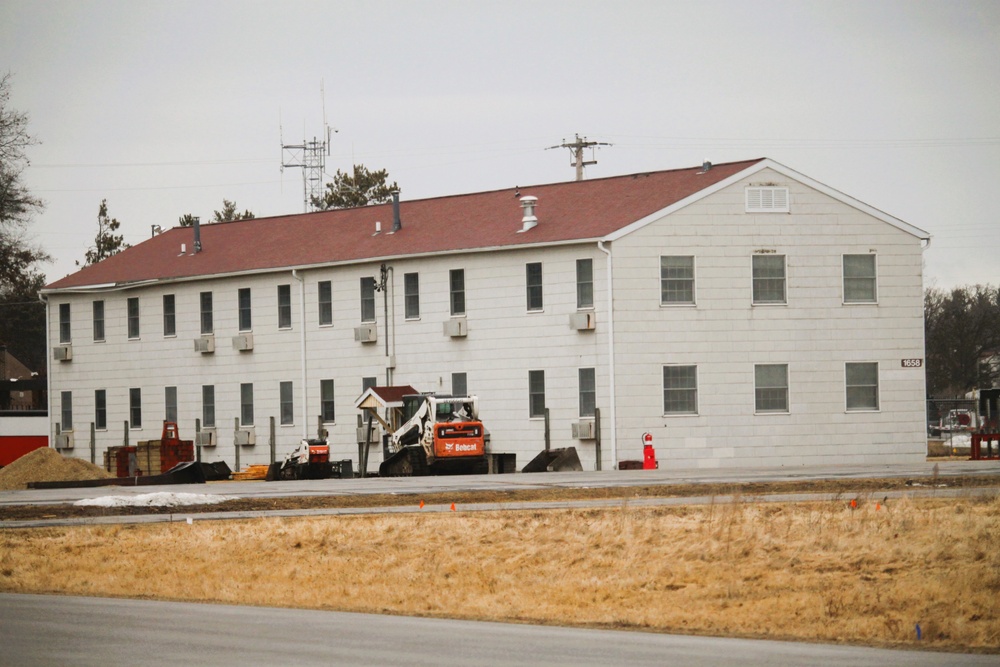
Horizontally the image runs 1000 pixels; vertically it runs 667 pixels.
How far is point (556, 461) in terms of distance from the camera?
136 ft

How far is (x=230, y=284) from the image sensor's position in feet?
173

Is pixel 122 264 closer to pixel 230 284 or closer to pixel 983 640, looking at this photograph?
pixel 230 284

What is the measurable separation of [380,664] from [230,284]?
4150cm

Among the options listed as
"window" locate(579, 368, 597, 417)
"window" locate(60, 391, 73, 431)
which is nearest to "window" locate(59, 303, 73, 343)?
"window" locate(60, 391, 73, 431)

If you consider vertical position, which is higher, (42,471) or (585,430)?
(585,430)

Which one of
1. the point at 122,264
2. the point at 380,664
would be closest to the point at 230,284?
the point at 122,264

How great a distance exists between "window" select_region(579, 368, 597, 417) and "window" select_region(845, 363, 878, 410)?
25.3 ft

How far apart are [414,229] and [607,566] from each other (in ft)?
108

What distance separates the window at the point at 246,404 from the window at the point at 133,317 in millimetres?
6415

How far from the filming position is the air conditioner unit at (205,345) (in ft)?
172

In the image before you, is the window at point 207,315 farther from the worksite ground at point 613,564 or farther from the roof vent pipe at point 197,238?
the worksite ground at point 613,564

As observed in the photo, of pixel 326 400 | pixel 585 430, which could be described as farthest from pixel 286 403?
pixel 585 430

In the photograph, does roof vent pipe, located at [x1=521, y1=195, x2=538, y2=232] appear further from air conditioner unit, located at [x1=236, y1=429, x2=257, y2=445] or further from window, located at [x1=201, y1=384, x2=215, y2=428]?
window, located at [x1=201, y1=384, x2=215, y2=428]

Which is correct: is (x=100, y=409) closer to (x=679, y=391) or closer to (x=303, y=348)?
(x=303, y=348)
